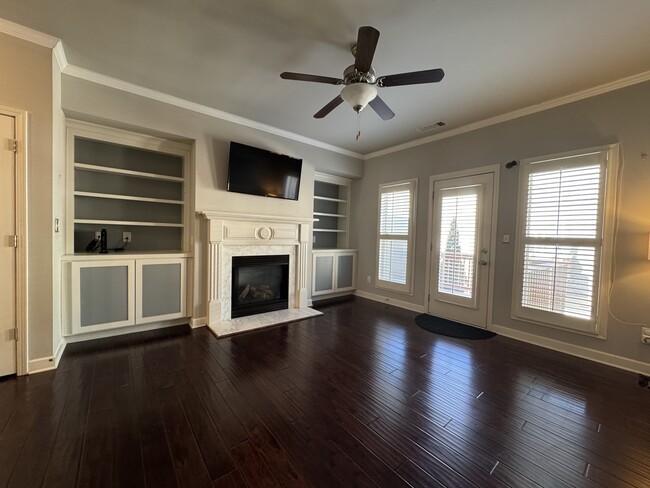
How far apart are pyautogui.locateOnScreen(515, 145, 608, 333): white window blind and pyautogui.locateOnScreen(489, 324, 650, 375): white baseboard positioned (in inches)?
8.6

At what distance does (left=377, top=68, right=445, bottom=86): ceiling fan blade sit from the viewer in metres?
1.87

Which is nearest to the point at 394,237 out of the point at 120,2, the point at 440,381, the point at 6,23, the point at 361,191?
the point at 361,191

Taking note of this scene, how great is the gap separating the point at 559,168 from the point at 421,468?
3.26m

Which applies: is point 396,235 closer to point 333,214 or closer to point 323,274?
point 333,214

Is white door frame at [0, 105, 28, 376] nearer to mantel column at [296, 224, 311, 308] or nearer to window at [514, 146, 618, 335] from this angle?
mantel column at [296, 224, 311, 308]

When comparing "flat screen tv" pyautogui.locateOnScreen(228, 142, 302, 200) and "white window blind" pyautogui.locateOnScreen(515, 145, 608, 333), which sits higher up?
"flat screen tv" pyautogui.locateOnScreen(228, 142, 302, 200)

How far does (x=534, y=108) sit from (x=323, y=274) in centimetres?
366

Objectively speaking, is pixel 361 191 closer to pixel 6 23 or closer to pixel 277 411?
pixel 277 411

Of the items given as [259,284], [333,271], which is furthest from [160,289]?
[333,271]

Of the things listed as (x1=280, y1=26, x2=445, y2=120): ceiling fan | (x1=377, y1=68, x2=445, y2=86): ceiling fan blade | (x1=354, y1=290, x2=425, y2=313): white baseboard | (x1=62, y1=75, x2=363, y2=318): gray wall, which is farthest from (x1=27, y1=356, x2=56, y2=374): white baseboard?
(x1=354, y1=290, x2=425, y2=313): white baseboard

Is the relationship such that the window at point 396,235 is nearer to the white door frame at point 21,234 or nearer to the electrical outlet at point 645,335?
the electrical outlet at point 645,335

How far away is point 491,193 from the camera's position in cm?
345

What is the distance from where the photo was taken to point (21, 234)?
7.02 ft

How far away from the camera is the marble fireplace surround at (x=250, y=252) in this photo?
3.37 m
